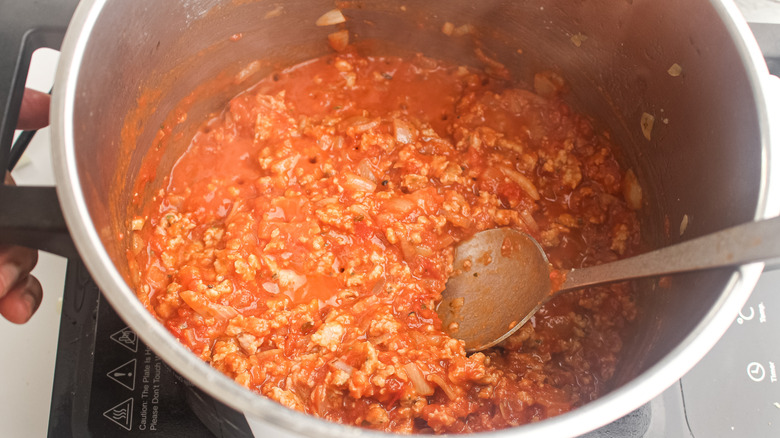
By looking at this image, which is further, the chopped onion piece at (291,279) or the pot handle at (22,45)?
the chopped onion piece at (291,279)

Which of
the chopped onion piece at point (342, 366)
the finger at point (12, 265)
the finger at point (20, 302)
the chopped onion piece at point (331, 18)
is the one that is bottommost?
the chopped onion piece at point (342, 366)

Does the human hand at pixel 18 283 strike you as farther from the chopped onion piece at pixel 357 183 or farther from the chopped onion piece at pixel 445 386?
the chopped onion piece at pixel 445 386

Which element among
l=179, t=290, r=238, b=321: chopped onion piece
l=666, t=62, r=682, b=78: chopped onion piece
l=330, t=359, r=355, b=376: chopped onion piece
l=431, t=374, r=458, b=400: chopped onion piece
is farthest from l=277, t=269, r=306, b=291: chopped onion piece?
l=666, t=62, r=682, b=78: chopped onion piece

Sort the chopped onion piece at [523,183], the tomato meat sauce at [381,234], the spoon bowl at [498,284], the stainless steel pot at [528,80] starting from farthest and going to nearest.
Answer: the chopped onion piece at [523,183], the spoon bowl at [498,284], the tomato meat sauce at [381,234], the stainless steel pot at [528,80]

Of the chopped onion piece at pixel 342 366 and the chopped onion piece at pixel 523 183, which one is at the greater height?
the chopped onion piece at pixel 523 183

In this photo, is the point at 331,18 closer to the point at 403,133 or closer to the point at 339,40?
the point at 339,40

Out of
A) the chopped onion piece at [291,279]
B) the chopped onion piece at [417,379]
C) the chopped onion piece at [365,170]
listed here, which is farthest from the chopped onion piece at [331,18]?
the chopped onion piece at [417,379]

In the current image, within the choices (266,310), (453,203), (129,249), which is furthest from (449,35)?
(129,249)

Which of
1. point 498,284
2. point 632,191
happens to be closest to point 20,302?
point 498,284
